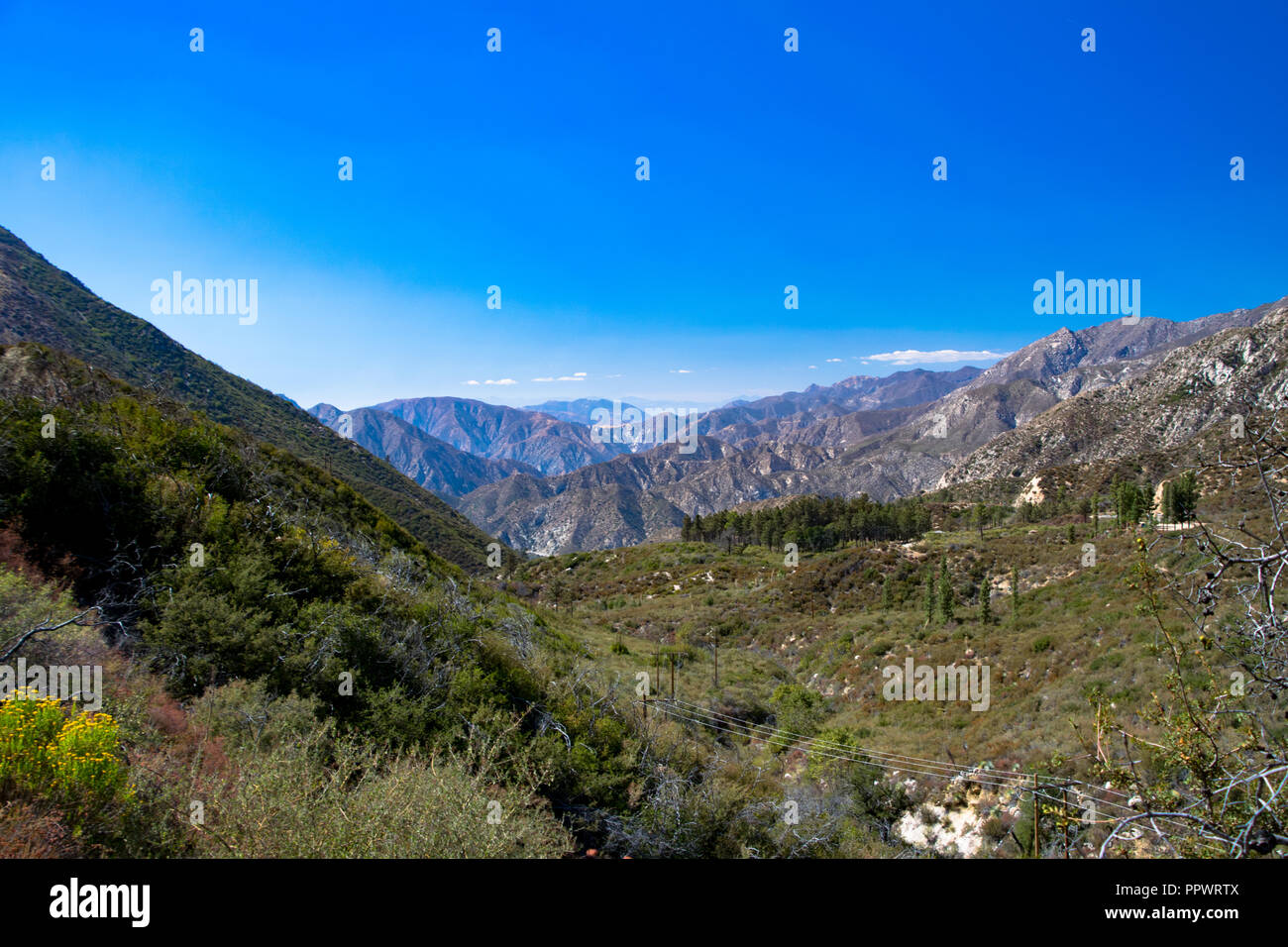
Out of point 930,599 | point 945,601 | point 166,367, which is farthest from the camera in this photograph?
point 166,367

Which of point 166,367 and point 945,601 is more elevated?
point 166,367

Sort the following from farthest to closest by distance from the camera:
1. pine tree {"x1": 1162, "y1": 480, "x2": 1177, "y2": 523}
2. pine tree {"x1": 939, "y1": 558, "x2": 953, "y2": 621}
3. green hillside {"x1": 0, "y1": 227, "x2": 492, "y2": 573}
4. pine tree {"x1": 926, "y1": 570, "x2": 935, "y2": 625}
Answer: green hillside {"x1": 0, "y1": 227, "x2": 492, "y2": 573}
pine tree {"x1": 1162, "y1": 480, "x2": 1177, "y2": 523}
pine tree {"x1": 926, "y1": 570, "x2": 935, "y2": 625}
pine tree {"x1": 939, "y1": 558, "x2": 953, "y2": 621}

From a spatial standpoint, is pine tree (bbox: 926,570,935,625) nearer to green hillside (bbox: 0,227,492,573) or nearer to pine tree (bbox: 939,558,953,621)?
pine tree (bbox: 939,558,953,621)

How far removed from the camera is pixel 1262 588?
9.33ft

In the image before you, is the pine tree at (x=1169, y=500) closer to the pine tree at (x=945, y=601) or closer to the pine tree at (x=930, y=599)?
the pine tree at (x=930, y=599)

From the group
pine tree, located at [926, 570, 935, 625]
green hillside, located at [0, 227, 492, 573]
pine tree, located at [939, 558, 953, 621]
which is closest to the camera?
pine tree, located at [939, 558, 953, 621]

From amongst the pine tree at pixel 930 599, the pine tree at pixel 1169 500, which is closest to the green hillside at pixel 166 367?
the pine tree at pixel 930 599

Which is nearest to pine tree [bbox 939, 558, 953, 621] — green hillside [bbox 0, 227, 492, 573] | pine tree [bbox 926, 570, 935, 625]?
pine tree [bbox 926, 570, 935, 625]

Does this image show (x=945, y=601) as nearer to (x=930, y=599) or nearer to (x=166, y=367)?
(x=930, y=599)

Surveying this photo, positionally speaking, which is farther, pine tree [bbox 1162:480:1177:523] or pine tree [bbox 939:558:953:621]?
pine tree [bbox 1162:480:1177:523]

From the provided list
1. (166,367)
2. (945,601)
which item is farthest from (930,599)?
(166,367)

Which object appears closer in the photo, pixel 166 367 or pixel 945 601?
pixel 945 601

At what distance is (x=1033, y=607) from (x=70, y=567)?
31481mm
